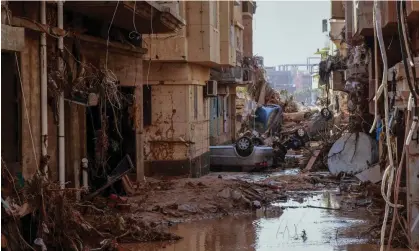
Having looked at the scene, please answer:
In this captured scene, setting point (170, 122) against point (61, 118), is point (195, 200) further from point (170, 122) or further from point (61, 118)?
point (170, 122)

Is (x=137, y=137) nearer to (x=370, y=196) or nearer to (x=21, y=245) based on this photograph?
(x=370, y=196)

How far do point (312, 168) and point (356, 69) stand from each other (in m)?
4.02

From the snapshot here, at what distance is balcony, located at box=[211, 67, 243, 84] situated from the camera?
30.4 m

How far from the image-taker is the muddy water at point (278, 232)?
11227 mm

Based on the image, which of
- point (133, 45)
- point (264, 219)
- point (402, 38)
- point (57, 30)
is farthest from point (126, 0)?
point (402, 38)

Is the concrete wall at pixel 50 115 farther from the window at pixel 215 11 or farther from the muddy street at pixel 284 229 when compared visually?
the window at pixel 215 11

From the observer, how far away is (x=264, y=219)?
1417 centimetres

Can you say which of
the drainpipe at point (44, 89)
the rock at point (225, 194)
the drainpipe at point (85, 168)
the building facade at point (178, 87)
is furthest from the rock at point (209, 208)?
the building facade at point (178, 87)

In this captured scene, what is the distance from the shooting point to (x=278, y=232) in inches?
494

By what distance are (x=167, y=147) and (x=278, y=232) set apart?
961cm

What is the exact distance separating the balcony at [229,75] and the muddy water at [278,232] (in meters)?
15.1

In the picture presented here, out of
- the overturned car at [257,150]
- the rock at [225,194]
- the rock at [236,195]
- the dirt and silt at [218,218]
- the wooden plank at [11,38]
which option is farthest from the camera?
the overturned car at [257,150]

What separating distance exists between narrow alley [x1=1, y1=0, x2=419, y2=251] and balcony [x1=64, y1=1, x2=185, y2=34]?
53 millimetres

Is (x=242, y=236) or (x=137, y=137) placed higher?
(x=137, y=137)
